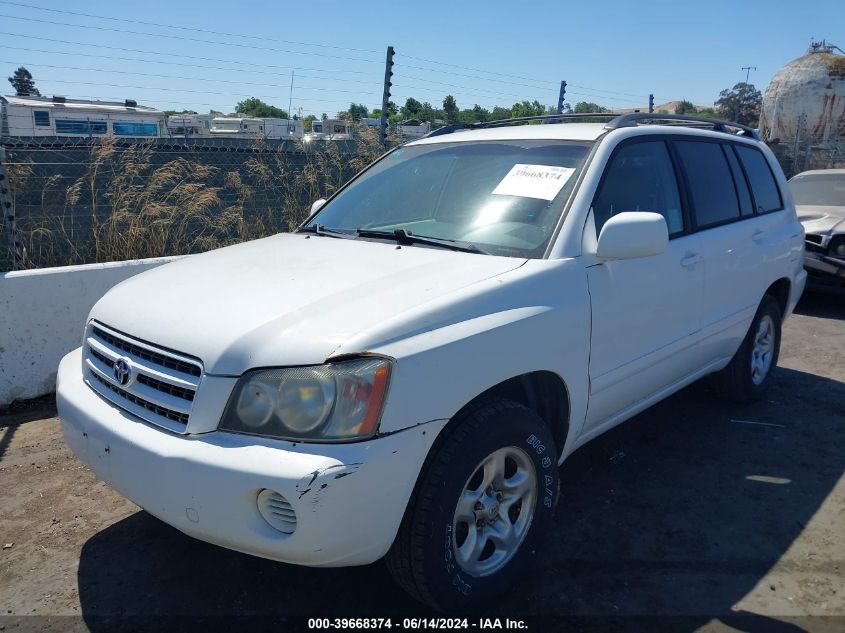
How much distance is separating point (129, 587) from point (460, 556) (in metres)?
1.39

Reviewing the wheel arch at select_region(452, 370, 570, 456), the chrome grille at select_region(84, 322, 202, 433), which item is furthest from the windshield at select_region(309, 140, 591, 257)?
the chrome grille at select_region(84, 322, 202, 433)

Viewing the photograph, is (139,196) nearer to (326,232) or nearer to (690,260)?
(326,232)

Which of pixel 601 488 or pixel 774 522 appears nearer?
pixel 774 522

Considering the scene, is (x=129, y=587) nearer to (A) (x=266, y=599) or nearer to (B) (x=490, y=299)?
(A) (x=266, y=599)

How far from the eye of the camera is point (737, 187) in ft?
14.3

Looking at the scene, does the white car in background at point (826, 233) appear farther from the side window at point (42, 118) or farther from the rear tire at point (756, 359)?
the side window at point (42, 118)

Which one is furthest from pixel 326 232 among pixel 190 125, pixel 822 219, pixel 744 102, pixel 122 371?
pixel 744 102

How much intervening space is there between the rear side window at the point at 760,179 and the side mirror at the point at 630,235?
1994 millimetres

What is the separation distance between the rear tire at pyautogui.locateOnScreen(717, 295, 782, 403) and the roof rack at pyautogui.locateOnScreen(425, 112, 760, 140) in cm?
123

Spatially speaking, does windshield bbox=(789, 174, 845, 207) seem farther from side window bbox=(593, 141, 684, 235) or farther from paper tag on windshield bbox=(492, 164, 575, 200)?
paper tag on windshield bbox=(492, 164, 575, 200)

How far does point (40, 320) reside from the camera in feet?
15.7

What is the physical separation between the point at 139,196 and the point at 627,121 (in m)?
4.58

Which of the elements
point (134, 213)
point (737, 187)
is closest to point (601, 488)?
point (737, 187)

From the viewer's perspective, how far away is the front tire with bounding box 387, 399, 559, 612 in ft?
7.54
